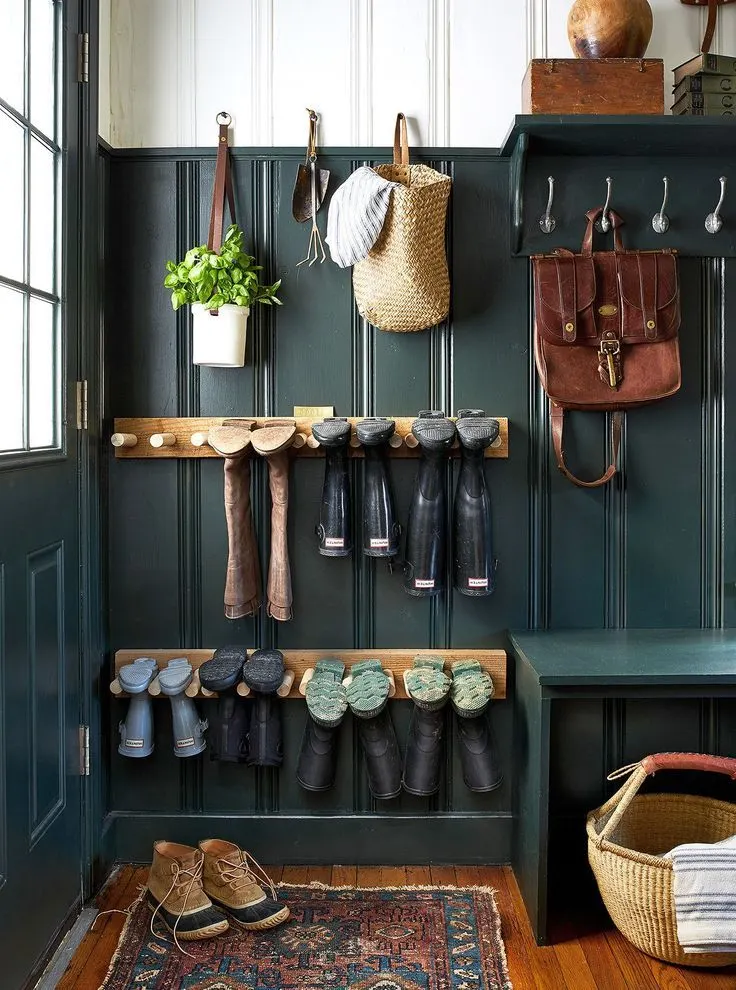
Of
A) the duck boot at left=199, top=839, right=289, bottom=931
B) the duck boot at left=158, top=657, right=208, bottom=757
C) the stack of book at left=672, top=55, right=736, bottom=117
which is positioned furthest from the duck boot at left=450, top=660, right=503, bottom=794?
the stack of book at left=672, top=55, right=736, bottom=117

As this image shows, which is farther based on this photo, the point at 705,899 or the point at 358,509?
the point at 358,509

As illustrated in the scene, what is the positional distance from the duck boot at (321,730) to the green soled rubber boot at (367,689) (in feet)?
0.10

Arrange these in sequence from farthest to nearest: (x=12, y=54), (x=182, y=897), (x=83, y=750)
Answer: (x=83, y=750) < (x=182, y=897) < (x=12, y=54)

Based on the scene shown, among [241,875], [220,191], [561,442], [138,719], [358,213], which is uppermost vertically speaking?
[220,191]

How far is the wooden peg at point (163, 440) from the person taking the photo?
7.72 ft

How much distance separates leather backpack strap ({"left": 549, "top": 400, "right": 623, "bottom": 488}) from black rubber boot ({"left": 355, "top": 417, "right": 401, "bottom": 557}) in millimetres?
466

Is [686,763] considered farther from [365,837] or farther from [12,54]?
[12,54]

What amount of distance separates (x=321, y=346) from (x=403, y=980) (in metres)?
1.61

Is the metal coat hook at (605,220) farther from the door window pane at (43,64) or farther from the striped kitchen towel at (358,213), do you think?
the door window pane at (43,64)

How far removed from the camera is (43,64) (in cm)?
205

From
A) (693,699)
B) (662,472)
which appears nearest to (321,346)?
(662,472)

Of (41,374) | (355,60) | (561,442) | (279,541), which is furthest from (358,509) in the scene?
(355,60)

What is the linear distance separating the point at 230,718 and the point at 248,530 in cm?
53

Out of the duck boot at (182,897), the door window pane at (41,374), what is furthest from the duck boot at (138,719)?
the door window pane at (41,374)
